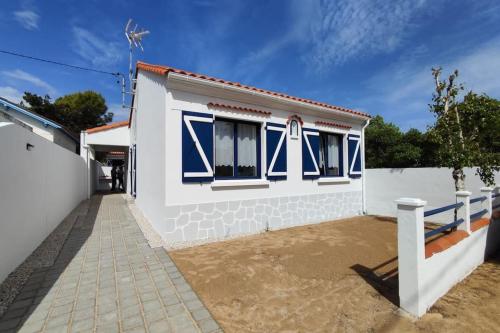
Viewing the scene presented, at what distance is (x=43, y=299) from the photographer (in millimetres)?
3209

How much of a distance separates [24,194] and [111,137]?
1132 cm

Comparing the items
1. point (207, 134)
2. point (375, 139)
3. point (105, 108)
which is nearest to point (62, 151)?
point (207, 134)

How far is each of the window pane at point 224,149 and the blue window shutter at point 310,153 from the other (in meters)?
2.50

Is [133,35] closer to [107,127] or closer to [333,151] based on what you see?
[107,127]

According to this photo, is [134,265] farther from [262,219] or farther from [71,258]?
[262,219]

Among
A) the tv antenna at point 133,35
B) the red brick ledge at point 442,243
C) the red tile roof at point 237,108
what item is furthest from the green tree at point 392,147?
the tv antenna at point 133,35

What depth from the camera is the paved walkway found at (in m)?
2.71

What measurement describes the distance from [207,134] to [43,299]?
13.3 feet

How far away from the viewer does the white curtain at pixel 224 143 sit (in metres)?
6.39

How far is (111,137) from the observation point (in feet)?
48.6

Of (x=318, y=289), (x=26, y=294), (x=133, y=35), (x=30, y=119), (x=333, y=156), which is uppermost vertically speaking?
(x=133, y=35)

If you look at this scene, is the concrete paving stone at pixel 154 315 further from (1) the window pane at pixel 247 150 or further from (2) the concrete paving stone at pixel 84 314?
(1) the window pane at pixel 247 150

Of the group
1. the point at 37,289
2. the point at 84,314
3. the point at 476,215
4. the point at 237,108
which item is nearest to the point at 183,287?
the point at 84,314

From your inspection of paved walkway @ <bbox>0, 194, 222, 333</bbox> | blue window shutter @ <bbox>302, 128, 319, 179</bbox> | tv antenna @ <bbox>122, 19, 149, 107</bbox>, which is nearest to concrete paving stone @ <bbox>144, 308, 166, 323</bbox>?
paved walkway @ <bbox>0, 194, 222, 333</bbox>
